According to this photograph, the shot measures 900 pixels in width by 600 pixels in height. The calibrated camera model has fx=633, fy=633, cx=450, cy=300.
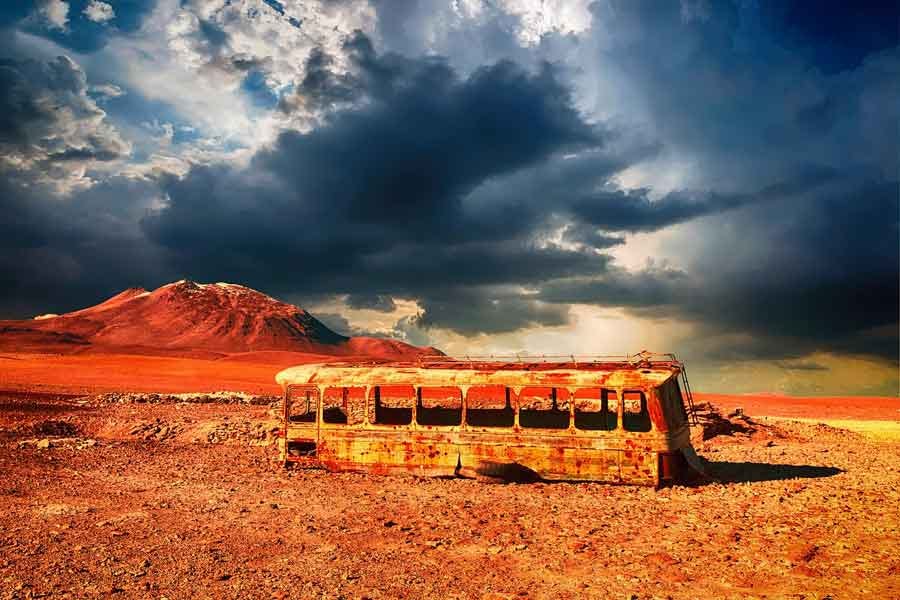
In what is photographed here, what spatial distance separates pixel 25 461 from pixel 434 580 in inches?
610

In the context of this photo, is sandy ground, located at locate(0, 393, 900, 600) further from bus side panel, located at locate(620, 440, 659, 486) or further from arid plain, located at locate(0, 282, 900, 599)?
bus side panel, located at locate(620, 440, 659, 486)

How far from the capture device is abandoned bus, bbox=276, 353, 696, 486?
49.1 feet

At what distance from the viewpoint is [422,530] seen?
11.6 metres

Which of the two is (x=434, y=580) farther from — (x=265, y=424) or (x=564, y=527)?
(x=265, y=424)

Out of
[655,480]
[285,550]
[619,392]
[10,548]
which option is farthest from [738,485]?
[10,548]

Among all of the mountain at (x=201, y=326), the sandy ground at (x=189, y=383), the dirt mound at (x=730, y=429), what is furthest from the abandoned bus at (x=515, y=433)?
the mountain at (x=201, y=326)

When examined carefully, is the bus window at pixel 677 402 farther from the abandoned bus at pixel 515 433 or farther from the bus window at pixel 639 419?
the bus window at pixel 639 419

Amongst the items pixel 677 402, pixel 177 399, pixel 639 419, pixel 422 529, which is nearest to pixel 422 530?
pixel 422 529

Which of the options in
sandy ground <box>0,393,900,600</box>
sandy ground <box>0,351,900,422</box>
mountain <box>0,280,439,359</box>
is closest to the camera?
sandy ground <box>0,393,900,600</box>

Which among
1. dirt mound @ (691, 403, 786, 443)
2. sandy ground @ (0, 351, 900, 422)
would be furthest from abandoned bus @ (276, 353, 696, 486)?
sandy ground @ (0, 351, 900, 422)

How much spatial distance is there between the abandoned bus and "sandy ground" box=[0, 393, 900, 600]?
0.48 m

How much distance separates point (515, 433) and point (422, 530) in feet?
15.5

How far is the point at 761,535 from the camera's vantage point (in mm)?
11172

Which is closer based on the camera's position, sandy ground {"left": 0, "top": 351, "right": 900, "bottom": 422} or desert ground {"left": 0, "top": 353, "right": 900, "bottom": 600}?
desert ground {"left": 0, "top": 353, "right": 900, "bottom": 600}
